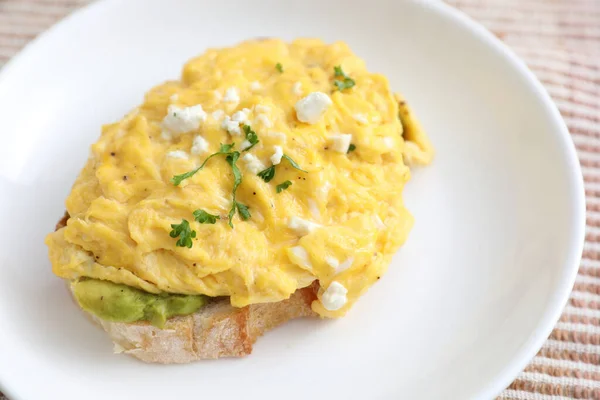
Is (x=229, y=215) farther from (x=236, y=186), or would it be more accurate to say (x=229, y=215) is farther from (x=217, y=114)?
(x=217, y=114)

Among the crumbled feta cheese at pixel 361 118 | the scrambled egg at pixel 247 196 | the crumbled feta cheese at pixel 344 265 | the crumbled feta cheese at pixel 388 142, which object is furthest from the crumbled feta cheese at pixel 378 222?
the crumbled feta cheese at pixel 361 118

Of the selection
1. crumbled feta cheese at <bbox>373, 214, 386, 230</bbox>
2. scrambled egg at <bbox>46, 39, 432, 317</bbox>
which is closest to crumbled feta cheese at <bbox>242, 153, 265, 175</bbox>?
scrambled egg at <bbox>46, 39, 432, 317</bbox>

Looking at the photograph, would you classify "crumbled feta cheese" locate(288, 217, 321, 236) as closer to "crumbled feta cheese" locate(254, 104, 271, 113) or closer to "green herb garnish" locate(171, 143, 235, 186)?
"green herb garnish" locate(171, 143, 235, 186)

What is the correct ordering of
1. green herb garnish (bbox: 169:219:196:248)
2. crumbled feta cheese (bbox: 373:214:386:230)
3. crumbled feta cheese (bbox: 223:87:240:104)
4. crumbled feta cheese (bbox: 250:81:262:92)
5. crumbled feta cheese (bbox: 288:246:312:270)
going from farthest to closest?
1. crumbled feta cheese (bbox: 250:81:262:92)
2. crumbled feta cheese (bbox: 223:87:240:104)
3. crumbled feta cheese (bbox: 373:214:386:230)
4. crumbled feta cheese (bbox: 288:246:312:270)
5. green herb garnish (bbox: 169:219:196:248)

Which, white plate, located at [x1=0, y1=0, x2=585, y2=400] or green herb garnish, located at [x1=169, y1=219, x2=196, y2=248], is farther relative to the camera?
white plate, located at [x1=0, y1=0, x2=585, y2=400]

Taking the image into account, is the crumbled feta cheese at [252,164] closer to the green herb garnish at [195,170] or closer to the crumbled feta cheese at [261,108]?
the green herb garnish at [195,170]

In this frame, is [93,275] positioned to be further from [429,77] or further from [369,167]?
[429,77]

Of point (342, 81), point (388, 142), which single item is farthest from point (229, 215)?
point (342, 81)

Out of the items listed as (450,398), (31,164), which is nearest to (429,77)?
(450,398)
